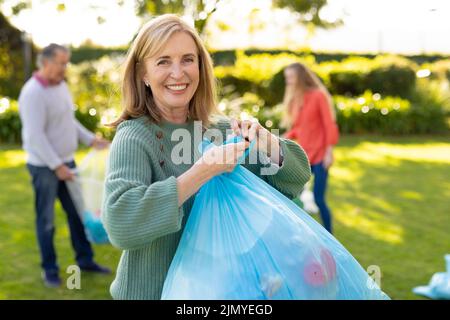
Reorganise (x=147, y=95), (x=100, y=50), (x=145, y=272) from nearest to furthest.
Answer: (x=145, y=272)
(x=147, y=95)
(x=100, y=50)

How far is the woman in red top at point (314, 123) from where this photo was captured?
534 cm

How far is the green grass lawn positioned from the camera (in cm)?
469

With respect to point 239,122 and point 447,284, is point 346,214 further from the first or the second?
point 239,122

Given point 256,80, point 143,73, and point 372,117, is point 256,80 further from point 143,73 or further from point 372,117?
point 143,73

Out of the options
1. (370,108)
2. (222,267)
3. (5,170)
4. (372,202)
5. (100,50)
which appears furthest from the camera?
(100,50)

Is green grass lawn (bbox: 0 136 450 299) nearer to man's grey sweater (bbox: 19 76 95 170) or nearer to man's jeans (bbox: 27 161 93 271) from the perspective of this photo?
man's jeans (bbox: 27 161 93 271)

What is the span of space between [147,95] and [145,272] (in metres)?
0.56

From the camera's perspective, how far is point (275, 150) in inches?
77.0

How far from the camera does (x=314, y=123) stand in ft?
17.8

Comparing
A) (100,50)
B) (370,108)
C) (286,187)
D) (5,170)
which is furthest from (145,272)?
(100,50)

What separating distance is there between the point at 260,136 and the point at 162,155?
0.30 meters

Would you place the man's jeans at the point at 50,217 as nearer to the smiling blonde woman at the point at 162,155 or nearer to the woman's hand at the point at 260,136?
the smiling blonde woman at the point at 162,155

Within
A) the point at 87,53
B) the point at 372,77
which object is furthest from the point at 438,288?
the point at 87,53

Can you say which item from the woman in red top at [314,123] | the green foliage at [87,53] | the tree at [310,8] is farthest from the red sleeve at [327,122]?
the green foliage at [87,53]
